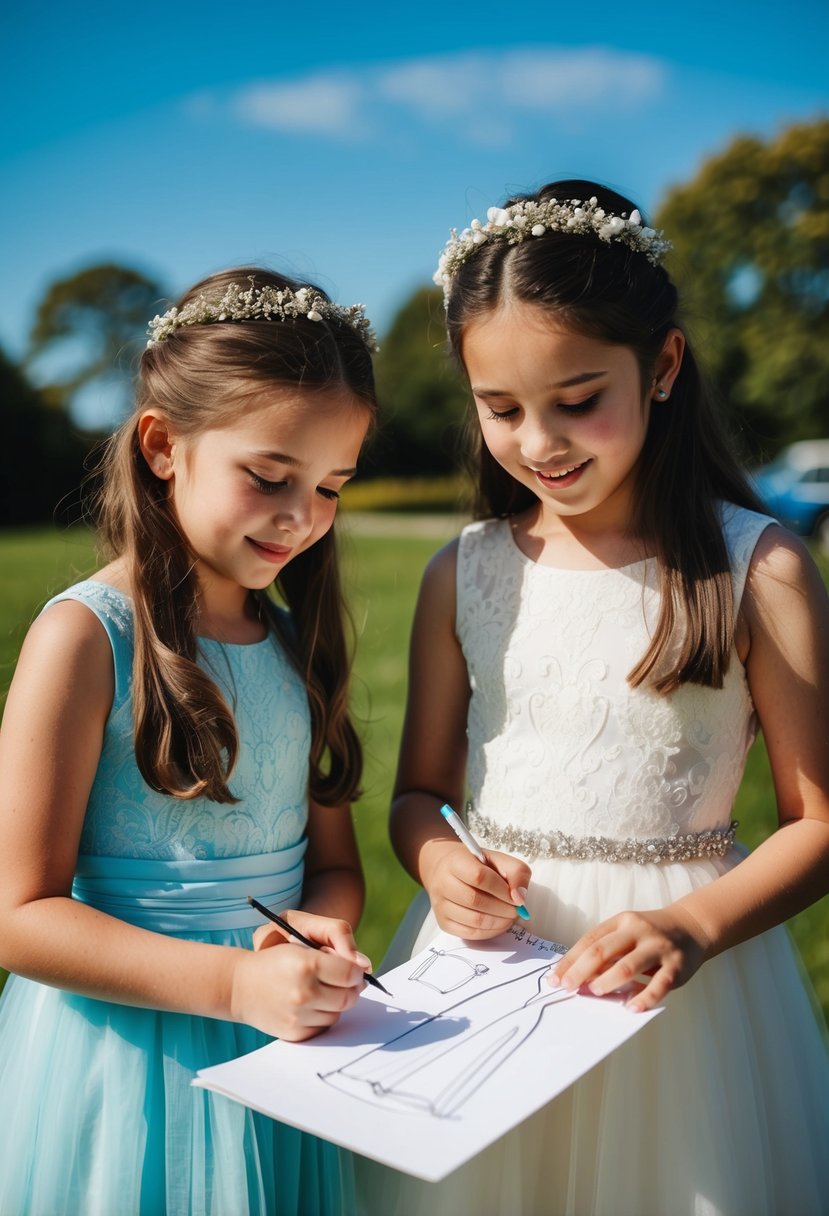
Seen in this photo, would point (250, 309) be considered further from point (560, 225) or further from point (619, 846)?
point (619, 846)

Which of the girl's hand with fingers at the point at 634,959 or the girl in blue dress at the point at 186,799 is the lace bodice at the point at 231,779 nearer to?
the girl in blue dress at the point at 186,799

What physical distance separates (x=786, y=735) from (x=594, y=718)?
434mm

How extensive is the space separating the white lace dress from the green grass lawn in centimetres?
51

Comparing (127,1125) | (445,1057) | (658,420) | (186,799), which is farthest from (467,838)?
(658,420)

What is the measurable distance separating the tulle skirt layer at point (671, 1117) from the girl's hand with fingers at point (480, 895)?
0.68 ft

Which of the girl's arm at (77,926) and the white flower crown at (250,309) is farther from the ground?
the white flower crown at (250,309)

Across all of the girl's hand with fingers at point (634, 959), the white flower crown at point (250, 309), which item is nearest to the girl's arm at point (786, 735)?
Result: the girl's hand with fingers at point (634, 959)

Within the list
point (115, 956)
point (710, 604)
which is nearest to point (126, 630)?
point (115, 956)

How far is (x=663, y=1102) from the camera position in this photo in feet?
7.07

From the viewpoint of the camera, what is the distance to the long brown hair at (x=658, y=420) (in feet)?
7.61

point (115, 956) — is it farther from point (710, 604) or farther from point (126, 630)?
point (710, 604)

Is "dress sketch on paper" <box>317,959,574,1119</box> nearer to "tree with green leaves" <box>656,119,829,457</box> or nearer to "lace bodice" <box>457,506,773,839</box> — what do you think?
"lace bodice" <box>457,506,773,839</box>

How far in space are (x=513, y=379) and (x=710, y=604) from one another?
2.21 feet

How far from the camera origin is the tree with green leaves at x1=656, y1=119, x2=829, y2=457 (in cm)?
3428
